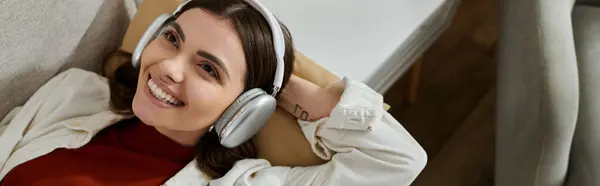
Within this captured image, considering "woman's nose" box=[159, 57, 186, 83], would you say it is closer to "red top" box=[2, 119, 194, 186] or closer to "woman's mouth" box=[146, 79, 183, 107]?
"woman's mouth" box=[146, 79, 183, 107]

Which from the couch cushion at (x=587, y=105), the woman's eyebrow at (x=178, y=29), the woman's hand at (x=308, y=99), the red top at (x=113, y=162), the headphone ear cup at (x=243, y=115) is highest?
the woman's eyebrow at (x=178, y=29)

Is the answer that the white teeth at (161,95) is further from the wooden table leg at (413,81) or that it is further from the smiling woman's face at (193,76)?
the wooden table leg at (413,81)

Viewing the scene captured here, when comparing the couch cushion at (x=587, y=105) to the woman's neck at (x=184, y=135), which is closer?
the woman's neck at (x=184, y=135)

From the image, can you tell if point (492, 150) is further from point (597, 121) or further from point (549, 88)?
point (549, 88)

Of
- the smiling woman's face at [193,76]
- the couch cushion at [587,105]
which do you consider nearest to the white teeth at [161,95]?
the smiling woman's face at [193,76]

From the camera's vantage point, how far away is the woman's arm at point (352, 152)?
1.00 meters

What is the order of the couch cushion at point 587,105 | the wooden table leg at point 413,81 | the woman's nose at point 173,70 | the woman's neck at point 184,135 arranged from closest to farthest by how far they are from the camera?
1. the woman's nose at point 173,70
2. the woman's neck at point 184,135
3. the couch cushion at point 587,105
4. the wooden table leg at point 413,81

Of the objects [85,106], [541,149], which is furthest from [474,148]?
[85,106]

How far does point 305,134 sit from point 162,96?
0.88ft

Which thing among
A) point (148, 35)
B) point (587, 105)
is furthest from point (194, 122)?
point (587, 105)

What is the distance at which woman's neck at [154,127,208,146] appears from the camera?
105 cm

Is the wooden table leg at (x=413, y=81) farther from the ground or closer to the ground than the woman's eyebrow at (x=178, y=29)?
closer to the ground

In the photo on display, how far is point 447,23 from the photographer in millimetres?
1639

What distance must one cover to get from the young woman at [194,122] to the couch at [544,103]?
0.24 meters
